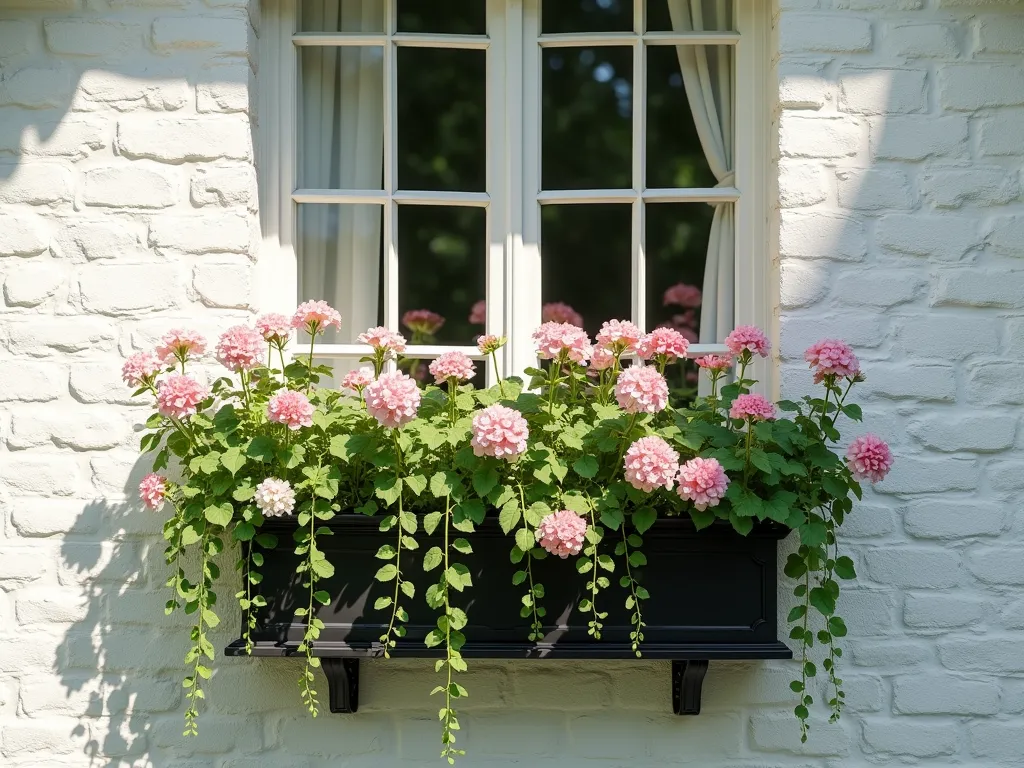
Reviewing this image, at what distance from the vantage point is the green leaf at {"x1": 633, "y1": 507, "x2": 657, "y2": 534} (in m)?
2.11

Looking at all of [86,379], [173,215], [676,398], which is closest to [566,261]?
[676,398]

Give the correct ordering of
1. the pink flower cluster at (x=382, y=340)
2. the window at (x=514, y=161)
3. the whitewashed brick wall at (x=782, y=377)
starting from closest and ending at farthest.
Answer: the pink flower cluster at (x=382, y=340)
the whitewashed brick wall at (x=782, y=377)
the window at (x=514, y=161)

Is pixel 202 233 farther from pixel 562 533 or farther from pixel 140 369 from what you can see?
pixel 562 533

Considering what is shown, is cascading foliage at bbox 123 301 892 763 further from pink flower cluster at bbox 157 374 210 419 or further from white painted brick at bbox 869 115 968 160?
white painted brick at bbox 869 115 968 160

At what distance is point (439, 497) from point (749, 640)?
718 millimetres

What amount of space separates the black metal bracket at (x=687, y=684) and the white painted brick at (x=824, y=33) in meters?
1.40

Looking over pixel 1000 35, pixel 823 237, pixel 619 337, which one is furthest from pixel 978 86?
pixel 619 337

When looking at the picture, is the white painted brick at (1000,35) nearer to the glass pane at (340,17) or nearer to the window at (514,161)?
the window at (514,161)

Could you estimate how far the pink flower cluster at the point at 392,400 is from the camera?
1964 mm

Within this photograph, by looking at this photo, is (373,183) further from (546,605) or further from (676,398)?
(546,605)

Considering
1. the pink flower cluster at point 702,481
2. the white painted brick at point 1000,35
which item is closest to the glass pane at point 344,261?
the pink flower cluster at point 702,481

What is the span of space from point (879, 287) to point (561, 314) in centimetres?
75

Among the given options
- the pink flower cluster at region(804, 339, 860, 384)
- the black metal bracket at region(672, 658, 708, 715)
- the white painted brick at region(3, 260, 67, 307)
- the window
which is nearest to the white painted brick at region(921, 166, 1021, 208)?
the window

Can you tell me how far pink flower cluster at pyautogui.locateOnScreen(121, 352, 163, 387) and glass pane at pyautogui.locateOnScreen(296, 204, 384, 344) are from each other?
50 centimetres
